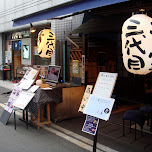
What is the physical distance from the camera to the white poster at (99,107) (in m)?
4.43

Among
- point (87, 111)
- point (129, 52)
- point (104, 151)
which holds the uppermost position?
point (129, 52)

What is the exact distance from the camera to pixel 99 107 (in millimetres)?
4605

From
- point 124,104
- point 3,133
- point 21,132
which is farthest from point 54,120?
point 124,104

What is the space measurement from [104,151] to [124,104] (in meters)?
5.08

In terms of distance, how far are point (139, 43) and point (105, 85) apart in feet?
4.40

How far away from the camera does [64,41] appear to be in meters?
11.1

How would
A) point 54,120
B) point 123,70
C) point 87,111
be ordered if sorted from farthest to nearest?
1. point 123,70
2. point 54,120
3. point 87,111

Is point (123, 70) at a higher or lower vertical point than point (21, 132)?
higher

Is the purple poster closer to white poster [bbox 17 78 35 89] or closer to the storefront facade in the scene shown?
white poster [bbox 17 78 35 89]

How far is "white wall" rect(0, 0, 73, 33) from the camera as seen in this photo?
12039mm

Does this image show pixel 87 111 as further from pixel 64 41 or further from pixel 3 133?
pixel 64 41

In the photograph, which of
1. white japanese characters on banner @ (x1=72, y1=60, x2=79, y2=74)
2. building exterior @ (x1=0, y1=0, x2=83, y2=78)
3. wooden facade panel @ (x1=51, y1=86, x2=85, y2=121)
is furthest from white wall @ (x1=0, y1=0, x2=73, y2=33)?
wooden facade panel @ (x1=51, y1=86, x2=85, y2=121)

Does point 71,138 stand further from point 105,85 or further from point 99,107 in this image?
point 105,85

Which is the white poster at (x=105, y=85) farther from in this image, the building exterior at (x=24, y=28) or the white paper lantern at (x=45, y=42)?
the building exterior at (x=24, y=28)
